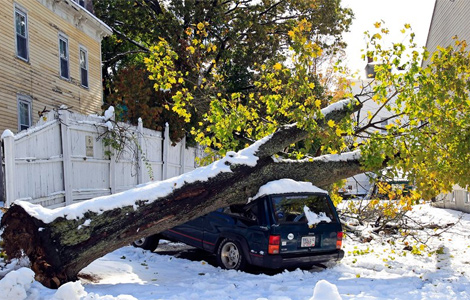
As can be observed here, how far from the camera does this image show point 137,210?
23.0 ft

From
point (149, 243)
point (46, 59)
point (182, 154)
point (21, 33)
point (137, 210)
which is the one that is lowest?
point (149, 243)

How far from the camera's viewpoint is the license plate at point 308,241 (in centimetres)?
800

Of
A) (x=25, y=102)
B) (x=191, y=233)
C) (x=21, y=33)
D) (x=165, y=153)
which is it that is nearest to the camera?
(x=191, y=233)

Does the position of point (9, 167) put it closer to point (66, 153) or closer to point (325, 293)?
point (66, 153)

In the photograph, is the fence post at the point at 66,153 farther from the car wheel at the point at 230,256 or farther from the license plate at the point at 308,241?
the license plate at the point at 308,241

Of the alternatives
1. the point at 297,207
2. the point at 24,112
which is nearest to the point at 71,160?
the point at 24,112

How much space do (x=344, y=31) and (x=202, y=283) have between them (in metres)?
24.2

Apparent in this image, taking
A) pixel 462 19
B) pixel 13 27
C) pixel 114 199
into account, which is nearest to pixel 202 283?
pixel 114 199

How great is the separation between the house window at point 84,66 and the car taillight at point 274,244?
1608 centimetres

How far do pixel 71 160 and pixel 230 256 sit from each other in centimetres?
607

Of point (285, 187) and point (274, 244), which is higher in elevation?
point (285, 187)

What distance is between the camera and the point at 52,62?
18.3 m

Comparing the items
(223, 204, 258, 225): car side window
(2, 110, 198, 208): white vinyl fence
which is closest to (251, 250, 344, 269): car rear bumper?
(223, 204, 258, 225): car side window

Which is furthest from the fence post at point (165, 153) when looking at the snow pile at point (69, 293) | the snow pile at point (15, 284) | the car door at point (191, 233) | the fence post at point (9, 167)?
the snow pile at point (69, 293)
